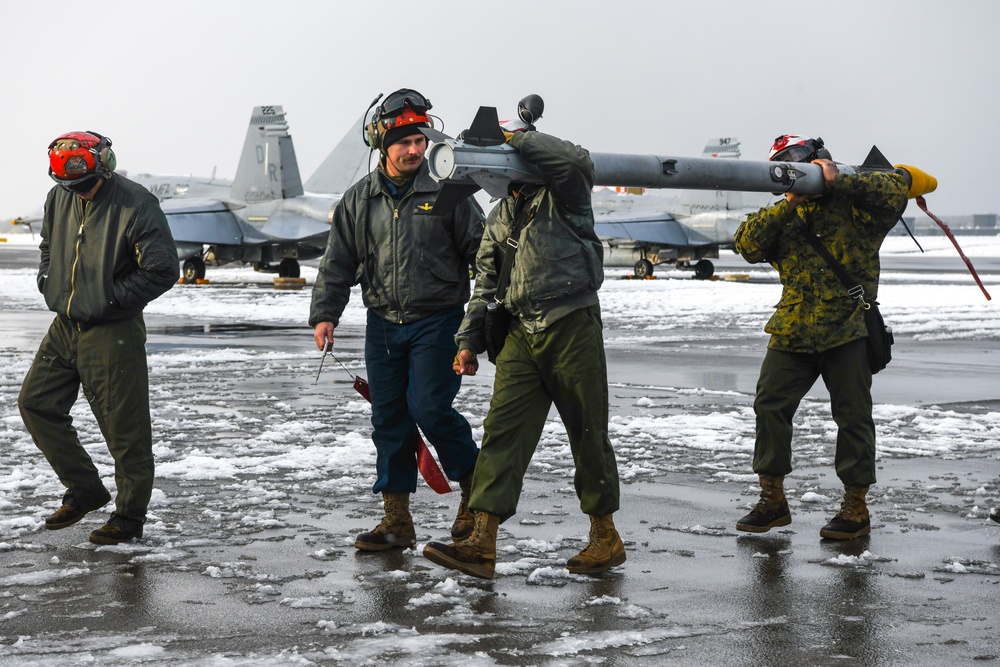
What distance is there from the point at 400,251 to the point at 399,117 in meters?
0.61

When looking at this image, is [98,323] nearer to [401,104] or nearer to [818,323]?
[401,104]

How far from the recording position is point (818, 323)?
618 cm

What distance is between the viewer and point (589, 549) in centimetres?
540

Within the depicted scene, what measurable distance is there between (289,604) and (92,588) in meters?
0.88

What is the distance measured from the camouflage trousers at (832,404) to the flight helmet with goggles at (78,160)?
11.1 ft

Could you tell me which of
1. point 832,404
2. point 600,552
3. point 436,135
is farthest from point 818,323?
point 436,135

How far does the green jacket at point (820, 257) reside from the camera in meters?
6.16

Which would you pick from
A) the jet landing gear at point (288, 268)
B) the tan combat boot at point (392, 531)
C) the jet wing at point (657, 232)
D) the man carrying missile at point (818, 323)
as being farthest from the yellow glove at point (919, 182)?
the jet wing at point (657, 232)

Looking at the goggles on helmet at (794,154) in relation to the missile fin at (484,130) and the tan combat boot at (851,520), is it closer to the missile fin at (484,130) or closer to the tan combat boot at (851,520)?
the tan combat boot at (851,520)

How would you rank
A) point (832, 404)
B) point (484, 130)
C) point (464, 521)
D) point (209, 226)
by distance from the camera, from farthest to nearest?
point (209, 226)
point (832, 404)
point (464, 521)
point (484, 130)

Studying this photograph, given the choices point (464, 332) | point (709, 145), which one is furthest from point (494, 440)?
point (709, 145)

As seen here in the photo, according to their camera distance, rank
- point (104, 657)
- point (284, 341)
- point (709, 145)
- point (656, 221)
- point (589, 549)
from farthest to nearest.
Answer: point (709, 145) < point (656, 221) < point (284, 341) < point (589, 549) < point (104, 657)

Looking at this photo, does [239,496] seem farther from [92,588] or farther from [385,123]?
[385,123]

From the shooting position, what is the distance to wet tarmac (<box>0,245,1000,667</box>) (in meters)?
4.28
